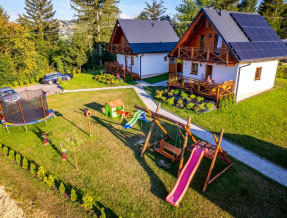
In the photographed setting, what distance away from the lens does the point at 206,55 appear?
17.4 metres

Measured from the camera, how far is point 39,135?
12.6 meters

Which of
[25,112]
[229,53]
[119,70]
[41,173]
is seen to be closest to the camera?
[41,173]

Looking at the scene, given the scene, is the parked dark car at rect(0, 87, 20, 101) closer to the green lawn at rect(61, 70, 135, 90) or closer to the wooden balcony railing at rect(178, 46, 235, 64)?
the green lawn at rect(61, 70, 135, 90)

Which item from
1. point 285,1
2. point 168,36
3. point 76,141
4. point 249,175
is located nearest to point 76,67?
point 168,36

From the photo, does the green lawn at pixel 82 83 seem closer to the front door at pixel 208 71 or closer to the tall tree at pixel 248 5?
the front door at pixel 208 71

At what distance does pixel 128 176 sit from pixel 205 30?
15044 mm

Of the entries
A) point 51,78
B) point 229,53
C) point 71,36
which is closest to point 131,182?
point 229,53

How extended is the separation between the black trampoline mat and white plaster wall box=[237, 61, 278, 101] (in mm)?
15502

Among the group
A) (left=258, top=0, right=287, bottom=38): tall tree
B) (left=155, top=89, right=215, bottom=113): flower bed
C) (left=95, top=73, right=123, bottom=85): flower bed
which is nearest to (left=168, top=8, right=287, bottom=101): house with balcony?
(left=155, top=89, right=215, bottom=113): flower bed

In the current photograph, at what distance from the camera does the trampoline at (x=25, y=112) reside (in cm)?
1296

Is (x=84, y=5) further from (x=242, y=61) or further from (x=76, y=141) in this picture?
(x=76, y=141)

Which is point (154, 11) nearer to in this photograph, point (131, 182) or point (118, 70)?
point (118, 70)

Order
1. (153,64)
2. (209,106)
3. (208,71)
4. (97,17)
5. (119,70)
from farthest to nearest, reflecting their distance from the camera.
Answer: (97,17)
(119,70)
(153,64)
(208,71)
(209,106)

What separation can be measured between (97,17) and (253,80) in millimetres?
29441
